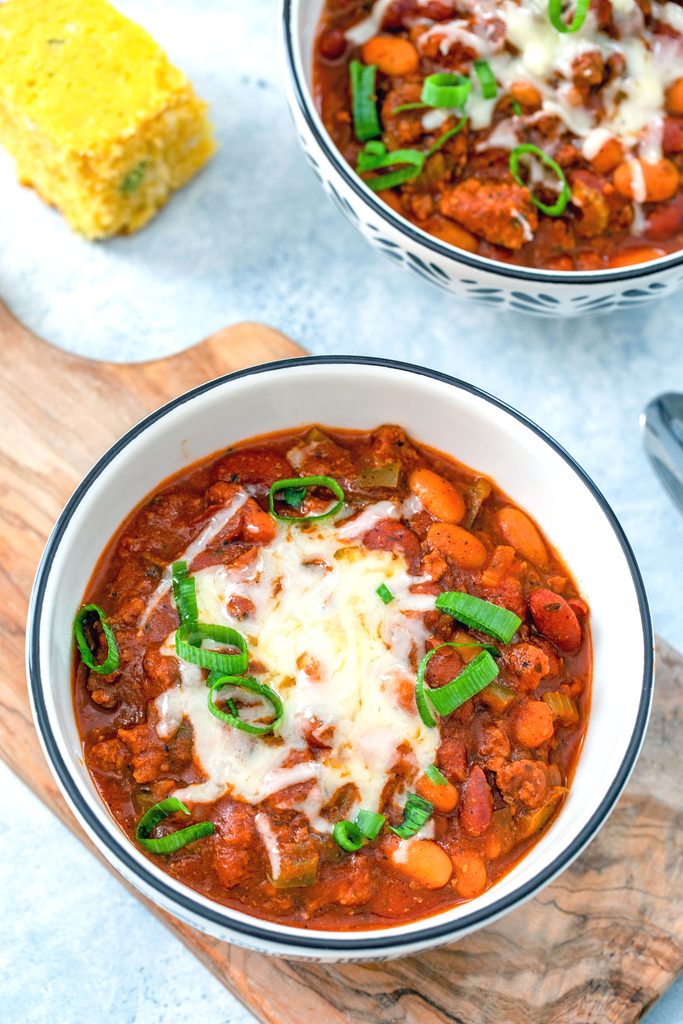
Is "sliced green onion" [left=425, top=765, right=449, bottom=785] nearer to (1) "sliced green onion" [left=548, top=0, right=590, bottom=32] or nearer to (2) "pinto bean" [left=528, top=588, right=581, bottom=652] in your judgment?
(2) "pinto bean" [left=528, top=588, right=581, bottom=652]

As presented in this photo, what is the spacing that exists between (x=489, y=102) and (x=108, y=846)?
9.31 ft

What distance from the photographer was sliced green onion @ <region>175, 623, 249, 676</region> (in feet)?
11.2

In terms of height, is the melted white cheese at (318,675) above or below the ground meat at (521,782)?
above

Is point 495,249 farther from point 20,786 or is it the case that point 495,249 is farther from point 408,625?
point 20,786

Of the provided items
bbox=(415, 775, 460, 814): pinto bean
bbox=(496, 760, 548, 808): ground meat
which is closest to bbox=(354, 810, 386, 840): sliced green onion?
bbox=(415, 775, 460, 814): pinto bean

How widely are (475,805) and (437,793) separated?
0.41 feet

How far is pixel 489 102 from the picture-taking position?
436 cm

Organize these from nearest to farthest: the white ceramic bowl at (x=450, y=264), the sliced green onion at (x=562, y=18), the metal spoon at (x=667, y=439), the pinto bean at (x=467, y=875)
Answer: the pinto bean at (x=467, y=875)
the white ceramic bowl at (x=450, y=264)
the sliced green onion at (x=562, y=18)
the metal spoon at (x=667, y=439)

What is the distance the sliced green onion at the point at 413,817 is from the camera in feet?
11.3

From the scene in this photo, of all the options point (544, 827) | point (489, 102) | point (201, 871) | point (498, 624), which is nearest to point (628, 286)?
point (489, 102)

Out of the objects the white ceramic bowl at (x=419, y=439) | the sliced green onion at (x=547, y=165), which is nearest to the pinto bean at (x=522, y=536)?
the white ceramic bowl at (x=419, y=439)

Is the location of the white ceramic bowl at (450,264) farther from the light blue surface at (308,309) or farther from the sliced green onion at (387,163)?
the light blue surface at (308,309)

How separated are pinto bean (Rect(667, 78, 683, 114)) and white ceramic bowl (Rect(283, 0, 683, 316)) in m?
0.63

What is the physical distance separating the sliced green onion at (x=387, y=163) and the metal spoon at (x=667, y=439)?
4.13 ft
